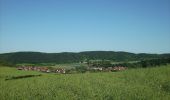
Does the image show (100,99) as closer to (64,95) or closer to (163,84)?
(64,95)

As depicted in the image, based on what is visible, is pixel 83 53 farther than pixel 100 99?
Yes

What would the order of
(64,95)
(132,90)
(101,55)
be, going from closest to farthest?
(64,95)
(132,90)
(101,55)

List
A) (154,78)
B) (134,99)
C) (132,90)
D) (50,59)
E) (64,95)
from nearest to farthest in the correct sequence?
1. (134,99)
2. (64,95)
3. (132,90)
4. (154,78)
5. (50,59)

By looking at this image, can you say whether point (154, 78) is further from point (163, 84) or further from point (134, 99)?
point (134, 99)

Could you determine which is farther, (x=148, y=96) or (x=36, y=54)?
(x=36, y=54)

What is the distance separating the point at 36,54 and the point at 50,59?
24.5 feet

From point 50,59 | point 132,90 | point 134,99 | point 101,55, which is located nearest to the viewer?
point 134,99

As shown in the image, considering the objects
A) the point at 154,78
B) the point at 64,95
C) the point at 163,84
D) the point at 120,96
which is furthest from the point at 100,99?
the point at 154,78

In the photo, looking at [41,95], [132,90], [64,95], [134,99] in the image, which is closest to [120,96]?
[134,99]

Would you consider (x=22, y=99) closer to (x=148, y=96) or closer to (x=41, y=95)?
(x=41, y=95)

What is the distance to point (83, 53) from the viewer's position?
513 ft

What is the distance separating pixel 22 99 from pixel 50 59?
125 metres

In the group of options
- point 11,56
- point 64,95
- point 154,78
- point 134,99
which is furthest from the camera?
point 11,56

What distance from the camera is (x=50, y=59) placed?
449 ft
